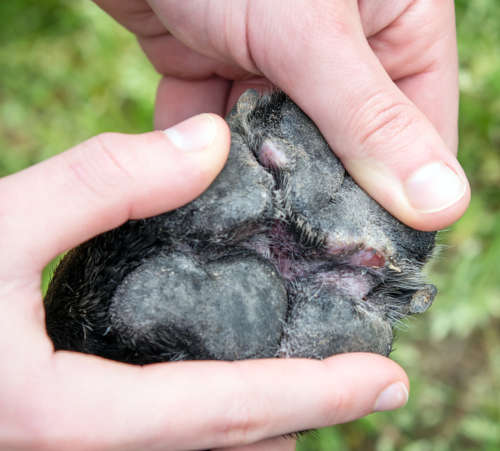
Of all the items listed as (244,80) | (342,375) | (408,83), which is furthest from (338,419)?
(244,80)

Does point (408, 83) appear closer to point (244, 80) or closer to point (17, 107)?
point (244, 80)

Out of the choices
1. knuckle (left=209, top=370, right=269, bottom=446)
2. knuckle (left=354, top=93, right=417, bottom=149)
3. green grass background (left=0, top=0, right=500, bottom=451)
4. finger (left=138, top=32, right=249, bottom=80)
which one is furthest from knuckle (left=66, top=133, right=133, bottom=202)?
green grass background (left=0, top=0, right=500, bottom=451)

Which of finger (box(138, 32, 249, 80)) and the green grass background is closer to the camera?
finger (box(138, 32, 249, 80))

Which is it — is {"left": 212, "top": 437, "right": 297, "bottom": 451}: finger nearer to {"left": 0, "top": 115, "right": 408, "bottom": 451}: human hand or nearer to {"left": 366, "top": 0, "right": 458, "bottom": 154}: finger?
{"left": 0, "top": 115, "right": 408, "bottom": 451}: human hand

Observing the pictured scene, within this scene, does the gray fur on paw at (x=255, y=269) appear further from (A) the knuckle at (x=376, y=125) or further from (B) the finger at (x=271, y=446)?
(B) the finger at (x=271, y=446)

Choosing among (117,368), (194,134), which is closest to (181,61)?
(194,134)

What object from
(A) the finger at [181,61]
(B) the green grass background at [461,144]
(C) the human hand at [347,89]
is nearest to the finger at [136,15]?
(A) the finger at [181,61]

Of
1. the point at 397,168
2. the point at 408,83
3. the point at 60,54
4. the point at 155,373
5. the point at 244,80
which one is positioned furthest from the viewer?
the point at 60,54

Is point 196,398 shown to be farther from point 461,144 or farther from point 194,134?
point 461,144
